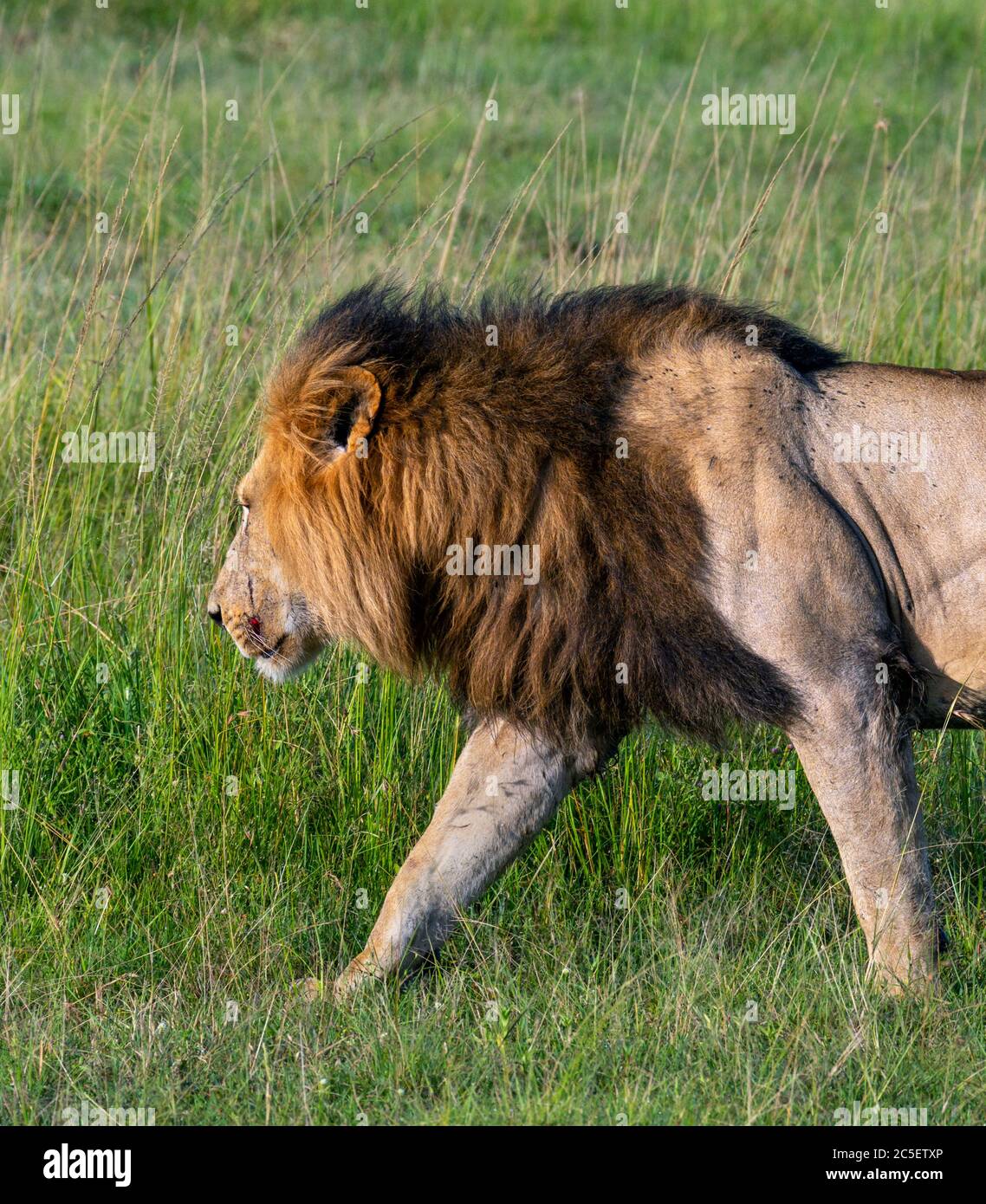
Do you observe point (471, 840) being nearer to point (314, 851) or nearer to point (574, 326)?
point (314, 851)

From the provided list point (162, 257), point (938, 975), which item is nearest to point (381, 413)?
point (938, 975)

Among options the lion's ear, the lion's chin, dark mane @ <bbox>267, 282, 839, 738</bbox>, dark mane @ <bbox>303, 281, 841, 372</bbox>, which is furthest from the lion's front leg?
dark mane @ <bbox>303, 281, 841, 372</bbox>

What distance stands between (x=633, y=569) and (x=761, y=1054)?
43.1 inches

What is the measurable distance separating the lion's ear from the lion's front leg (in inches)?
31.2

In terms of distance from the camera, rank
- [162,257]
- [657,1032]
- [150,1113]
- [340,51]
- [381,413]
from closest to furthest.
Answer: [150,1113] < [657,1032] < [381,413] < [162,257] < [340,51]

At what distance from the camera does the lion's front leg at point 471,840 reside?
376 cm

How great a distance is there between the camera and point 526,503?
3.57 meters

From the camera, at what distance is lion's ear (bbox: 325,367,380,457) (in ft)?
11.6

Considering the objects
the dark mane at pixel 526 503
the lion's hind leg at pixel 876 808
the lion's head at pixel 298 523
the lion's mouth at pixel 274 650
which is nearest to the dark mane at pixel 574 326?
the dark mane at pixel 526 503

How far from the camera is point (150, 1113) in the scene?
316 cm

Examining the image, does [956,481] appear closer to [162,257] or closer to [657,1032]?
[657,1032]

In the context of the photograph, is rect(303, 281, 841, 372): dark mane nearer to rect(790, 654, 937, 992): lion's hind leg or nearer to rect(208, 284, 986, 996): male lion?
rect(208, 284, 986, 996): male lion

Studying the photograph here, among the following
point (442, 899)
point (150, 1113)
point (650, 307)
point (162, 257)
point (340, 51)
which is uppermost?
point (340, 51)

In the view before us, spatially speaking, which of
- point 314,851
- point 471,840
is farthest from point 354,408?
point 314,851
